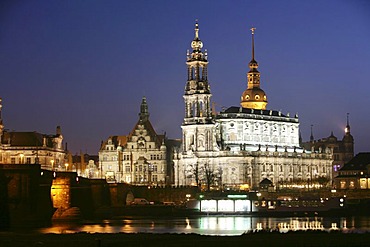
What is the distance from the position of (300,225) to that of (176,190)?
60253mm

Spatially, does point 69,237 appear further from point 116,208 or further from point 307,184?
point 307,184

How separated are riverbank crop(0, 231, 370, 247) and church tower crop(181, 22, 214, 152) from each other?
4173 inches

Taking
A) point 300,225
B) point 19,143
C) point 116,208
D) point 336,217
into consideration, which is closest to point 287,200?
point 336,217

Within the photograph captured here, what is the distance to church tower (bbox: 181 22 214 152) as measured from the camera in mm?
193875

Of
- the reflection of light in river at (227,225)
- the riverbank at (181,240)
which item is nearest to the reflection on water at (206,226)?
the reflection of light in river at (227,225)

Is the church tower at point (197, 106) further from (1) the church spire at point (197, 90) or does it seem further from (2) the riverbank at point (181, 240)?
(2) the riverbank at point (181, 240)

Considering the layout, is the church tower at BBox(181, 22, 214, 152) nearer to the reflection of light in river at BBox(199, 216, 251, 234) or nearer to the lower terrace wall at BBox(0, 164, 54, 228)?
the reflection of light in river at BBox(199, 216, 251, 234)

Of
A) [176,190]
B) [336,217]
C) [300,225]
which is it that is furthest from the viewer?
[176,190]

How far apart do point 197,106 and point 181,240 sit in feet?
374

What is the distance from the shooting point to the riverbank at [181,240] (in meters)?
76.9

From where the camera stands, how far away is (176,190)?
586 ft

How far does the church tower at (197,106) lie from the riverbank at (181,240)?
105987 millimetres

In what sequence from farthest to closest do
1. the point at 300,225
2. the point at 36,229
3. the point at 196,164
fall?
the point at 196,164 < the point at 300,225 < the point at 36,229

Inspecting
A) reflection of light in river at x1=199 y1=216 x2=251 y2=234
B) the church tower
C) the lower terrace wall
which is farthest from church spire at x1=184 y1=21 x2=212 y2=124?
the lower terrace wall
